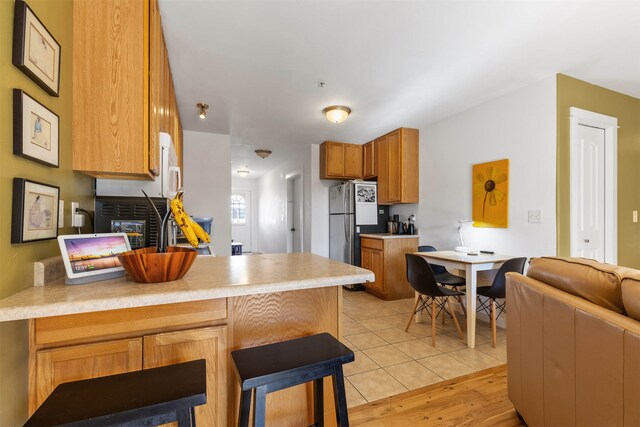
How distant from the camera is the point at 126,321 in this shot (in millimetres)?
1021

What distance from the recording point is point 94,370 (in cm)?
101

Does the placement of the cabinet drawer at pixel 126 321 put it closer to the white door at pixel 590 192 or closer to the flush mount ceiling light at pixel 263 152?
the white door at pixel 590 192

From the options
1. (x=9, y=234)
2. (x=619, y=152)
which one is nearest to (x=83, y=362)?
(x=9, y=234)

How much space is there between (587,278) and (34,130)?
2.27 m

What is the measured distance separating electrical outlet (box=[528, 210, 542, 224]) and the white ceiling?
125 centimetres

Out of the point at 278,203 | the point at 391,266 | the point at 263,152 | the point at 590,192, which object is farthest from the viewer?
the point at 278,203

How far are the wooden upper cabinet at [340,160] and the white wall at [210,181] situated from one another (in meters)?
1.55

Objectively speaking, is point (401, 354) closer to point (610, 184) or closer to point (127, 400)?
point (127, 400)

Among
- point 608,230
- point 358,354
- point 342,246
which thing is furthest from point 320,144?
point 608,230

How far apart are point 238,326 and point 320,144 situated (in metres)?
4.14

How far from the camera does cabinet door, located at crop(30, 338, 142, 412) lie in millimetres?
955

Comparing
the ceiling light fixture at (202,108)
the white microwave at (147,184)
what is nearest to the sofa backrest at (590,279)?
the white microwave at (147,184)

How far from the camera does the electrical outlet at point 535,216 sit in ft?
8.91

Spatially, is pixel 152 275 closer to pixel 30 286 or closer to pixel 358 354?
pixel 30 286
